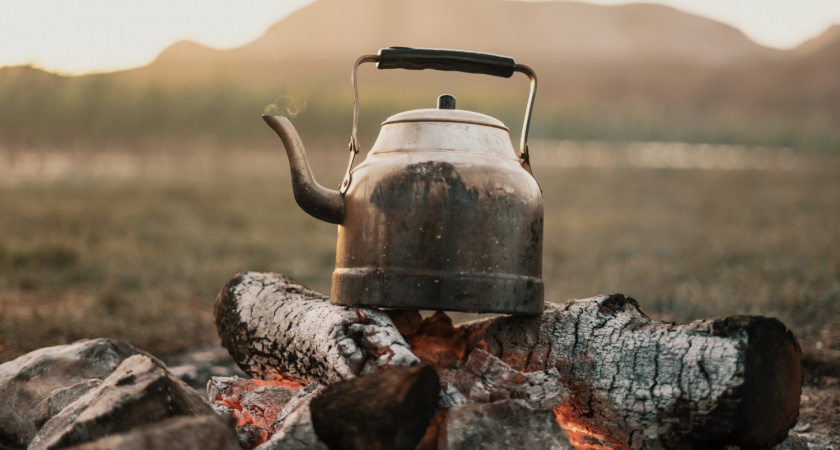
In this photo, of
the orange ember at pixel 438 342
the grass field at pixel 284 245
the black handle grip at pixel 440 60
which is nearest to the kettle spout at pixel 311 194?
the black handle grip at pixel 440 60

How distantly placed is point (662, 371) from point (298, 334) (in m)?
1.37

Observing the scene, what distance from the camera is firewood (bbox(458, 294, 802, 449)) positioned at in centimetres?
213

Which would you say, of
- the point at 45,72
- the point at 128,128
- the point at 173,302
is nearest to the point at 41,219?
the point at 173,302

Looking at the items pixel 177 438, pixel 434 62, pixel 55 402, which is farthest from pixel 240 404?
pixel 434 62

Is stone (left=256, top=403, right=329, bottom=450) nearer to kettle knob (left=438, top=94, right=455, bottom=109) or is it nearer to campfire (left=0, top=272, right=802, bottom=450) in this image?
campfire (left=0, top=272, right=802, bottom=450)

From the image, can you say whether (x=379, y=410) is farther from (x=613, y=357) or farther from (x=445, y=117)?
(x=445, y=117)

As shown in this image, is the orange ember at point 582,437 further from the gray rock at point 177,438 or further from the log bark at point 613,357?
the gray rock at point 177,438

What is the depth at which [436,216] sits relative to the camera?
7.62 feet

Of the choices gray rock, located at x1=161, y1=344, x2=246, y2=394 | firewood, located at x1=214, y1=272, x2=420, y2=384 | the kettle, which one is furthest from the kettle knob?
gray rock, located at x1=161, y1=344, x2=246, y2=394

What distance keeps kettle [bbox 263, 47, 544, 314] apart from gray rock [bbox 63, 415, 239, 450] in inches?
29.5

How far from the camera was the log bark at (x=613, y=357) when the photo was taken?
2.14 meters

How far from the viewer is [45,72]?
13.8 meters

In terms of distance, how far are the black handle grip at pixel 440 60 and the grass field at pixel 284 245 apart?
310cm

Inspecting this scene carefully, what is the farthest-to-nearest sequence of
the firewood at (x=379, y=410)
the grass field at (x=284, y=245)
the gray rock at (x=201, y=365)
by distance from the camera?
the grass field at (x=284, y=245), the gray rock at (x=201, y=365), the firewood at (x=379, y=410)
